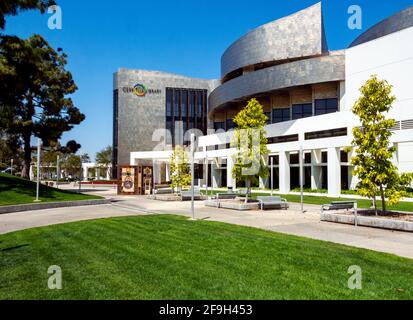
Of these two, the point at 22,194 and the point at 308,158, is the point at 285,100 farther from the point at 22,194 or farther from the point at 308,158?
the point at 22,194

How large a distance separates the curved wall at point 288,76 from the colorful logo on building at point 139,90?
28.2 m

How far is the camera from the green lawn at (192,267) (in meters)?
5.55

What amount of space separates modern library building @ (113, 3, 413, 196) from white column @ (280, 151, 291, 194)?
0.32 feet

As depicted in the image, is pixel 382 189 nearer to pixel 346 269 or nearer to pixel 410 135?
pixel 346 269

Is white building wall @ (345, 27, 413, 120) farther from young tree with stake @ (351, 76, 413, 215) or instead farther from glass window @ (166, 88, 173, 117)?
glass window @ (166, 88, 173, 117)

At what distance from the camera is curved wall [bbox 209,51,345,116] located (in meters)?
40.4

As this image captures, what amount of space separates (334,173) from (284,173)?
251 inches

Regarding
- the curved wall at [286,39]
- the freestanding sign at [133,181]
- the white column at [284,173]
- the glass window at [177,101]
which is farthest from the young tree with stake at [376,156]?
the glass window at [177,101]

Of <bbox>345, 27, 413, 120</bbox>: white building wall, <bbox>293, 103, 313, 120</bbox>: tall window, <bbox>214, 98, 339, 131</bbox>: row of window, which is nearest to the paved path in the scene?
<bbox>345, 27, 413, 120</bbox>: white building wall

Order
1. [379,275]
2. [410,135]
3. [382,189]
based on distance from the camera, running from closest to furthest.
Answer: [379,275], [382,189], [410,135]

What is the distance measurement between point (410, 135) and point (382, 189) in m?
14.0

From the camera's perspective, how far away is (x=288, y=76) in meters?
43.3
